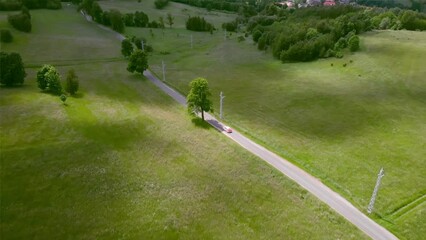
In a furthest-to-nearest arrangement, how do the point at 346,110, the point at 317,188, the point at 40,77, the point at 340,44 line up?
the point at 340,44, the point at 40,77, the point at 346,110, the point at 317,188

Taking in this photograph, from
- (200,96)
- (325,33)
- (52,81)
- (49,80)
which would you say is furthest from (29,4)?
(200,96)

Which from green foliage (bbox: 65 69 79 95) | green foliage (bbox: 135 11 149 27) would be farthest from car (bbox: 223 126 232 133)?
green foliage (bbox: 135 11 149 27)

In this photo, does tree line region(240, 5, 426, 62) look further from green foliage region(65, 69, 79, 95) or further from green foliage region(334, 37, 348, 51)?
green foliage region(65, 69, 79, 95)

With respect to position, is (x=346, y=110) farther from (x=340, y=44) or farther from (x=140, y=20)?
(x=140, y=20)

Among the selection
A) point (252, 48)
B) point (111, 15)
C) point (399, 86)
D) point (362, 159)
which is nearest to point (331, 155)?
point (362, 159)

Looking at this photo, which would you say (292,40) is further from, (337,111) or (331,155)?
(331,155)
